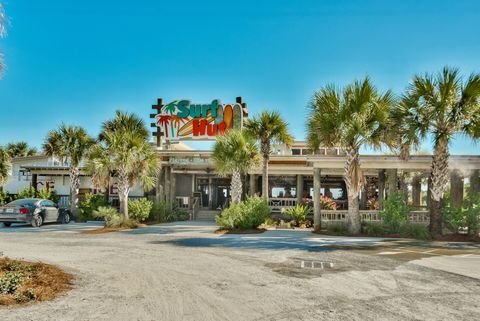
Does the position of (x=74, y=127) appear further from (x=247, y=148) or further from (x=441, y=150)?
(x=441, y=150)

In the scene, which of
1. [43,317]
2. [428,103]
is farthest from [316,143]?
[43,317]

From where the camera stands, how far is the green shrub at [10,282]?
6.43m

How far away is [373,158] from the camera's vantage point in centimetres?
1823

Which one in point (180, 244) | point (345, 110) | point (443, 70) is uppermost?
point (443, 70)

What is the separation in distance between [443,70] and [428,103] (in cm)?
129

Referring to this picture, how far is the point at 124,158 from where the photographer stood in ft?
62.0

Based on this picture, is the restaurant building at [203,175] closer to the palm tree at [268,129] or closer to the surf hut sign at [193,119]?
the surf hut sign at [193,119]

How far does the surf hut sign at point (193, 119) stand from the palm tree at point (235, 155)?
9453 millimetres

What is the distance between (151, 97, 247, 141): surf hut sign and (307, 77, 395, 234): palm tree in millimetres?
12371

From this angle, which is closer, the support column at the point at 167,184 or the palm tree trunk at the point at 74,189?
the palm tree trunk at the point at 74,189

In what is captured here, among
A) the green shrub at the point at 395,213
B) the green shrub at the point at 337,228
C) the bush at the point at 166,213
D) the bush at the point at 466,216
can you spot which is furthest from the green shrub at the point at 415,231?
the bush at the point at 166,213

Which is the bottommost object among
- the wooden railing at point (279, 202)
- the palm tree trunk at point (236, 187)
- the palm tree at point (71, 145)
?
the wooden railing at point (279, 202)

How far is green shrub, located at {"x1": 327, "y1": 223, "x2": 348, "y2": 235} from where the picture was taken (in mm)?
16783

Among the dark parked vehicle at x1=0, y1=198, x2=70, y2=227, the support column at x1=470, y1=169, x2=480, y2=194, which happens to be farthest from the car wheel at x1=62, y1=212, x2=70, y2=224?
the support column at x1=470, y1=169, x2=480, y2=194
